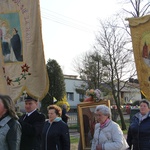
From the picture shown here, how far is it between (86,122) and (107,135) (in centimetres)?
208

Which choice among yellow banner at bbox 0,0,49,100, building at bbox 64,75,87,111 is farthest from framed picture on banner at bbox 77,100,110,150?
building at bbox 64,75,87,111

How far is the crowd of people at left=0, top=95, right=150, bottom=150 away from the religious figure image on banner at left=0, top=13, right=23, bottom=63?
1666 millimetres

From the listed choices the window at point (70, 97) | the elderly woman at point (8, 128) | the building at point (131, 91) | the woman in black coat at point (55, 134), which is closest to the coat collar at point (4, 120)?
the elderly woman at point (8, 128)

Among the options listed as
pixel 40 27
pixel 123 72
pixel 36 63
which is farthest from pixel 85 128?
pixel 123 72

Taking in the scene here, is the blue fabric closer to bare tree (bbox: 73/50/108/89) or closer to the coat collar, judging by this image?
the coat collar

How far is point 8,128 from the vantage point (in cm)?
388

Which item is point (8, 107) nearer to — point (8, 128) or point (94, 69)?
point (8, 128)

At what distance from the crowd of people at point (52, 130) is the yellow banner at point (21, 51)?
3.16 ft

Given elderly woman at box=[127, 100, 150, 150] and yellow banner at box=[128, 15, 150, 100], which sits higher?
yellow banner at box=[128, 15, 150, 100]

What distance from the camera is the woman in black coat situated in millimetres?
6184

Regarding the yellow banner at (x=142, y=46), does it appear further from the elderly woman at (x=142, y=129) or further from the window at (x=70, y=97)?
the window at (x=70, y=97)

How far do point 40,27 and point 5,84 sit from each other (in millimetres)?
1474

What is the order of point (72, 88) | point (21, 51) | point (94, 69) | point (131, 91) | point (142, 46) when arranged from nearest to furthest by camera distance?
point (21, 51), point (142, 46), point (94, 69), point (72, 88), point (131, 91)

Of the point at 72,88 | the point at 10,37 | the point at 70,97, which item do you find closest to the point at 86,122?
the point at 10,37
